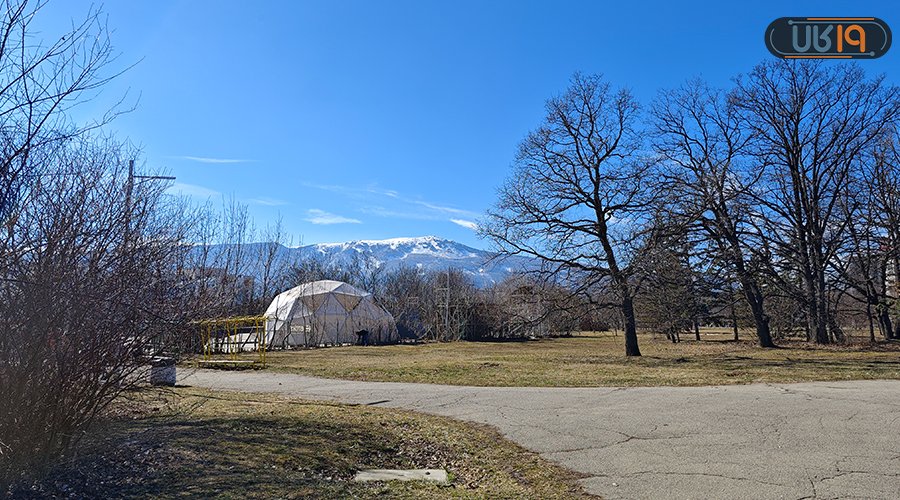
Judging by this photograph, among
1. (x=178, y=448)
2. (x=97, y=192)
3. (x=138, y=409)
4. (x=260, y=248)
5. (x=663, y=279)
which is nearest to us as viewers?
(x=97, y=192)

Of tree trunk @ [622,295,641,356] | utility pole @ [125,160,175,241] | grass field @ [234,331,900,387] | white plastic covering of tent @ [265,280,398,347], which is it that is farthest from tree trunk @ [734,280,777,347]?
utility pole @ [125,160,175,241]

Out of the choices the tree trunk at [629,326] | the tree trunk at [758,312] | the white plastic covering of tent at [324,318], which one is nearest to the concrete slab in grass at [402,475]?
the tree trunk at [629,326]

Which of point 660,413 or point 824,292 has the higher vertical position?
point 824,292

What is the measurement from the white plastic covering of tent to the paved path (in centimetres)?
2553

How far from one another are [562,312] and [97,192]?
20461 mm

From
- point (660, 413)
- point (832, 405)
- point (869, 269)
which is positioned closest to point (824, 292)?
point (869, 269)

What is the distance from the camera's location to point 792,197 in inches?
1204

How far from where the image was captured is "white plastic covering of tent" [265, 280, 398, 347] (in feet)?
129

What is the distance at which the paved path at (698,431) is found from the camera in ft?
19.2

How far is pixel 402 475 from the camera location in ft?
20.7

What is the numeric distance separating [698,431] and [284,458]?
5.44 metres

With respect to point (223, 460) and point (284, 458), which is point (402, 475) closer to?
point (284, 458)

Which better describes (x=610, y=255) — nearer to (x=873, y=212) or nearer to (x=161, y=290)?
(x=873, y=212)

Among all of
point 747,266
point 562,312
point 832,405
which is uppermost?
point 747,266
